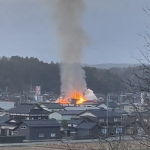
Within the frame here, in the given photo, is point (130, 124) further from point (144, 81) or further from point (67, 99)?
point (67, 99)

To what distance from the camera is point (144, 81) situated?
278 cm

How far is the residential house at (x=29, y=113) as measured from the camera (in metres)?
19.4

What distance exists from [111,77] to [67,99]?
1560cm

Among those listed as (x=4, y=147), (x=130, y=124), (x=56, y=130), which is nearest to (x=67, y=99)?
(x=56, y=130)

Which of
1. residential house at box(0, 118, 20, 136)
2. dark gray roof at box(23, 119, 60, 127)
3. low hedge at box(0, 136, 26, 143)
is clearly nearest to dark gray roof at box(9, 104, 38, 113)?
residential house at box(0, 118, 20, 136)

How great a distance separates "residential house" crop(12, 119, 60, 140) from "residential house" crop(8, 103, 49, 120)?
217cm

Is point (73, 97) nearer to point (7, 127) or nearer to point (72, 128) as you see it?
point (72, 128)

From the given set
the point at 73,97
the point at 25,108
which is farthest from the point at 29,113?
the point at 73,97

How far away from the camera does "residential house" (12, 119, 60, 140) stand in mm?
16516

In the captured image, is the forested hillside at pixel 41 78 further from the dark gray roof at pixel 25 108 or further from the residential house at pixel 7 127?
the residential house at pixel 7 127

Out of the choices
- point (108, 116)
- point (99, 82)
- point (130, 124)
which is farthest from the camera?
point (99, 82)

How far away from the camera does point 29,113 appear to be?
19375 millimetres

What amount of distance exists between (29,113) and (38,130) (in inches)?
113

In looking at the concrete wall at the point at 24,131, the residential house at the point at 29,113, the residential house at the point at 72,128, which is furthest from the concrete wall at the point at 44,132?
the residential house at the point at 29,113
